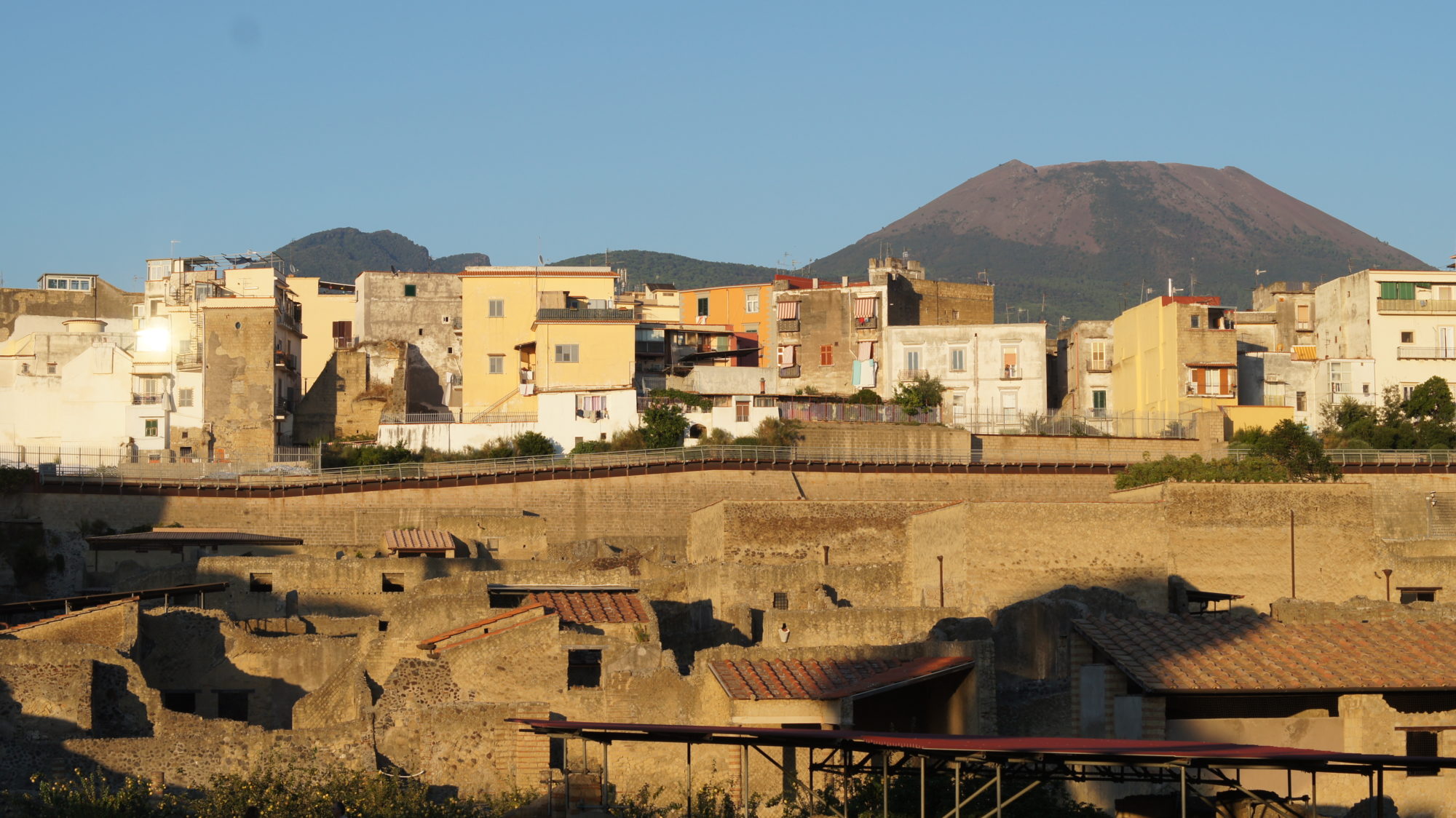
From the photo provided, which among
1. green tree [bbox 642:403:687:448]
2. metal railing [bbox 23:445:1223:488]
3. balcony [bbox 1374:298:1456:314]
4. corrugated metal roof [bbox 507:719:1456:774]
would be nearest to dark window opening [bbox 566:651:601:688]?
corrugated metal roof [bbox 507:719:1456:774]

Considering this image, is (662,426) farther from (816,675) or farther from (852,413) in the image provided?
(816,675)

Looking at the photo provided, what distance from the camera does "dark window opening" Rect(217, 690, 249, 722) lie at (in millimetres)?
34812

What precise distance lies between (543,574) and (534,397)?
98.4ft

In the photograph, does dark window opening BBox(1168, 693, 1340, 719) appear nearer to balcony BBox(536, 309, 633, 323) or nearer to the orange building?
balcony BBox(536, 309, 633, 323)

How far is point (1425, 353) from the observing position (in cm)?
7075

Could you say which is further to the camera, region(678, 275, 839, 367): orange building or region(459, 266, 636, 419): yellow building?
region(678, 275, 839, 367): orange building

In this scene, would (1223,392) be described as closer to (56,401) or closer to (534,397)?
(534,397)

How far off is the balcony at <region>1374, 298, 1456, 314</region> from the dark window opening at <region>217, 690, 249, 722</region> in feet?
164

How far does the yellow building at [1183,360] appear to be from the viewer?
69.2 m

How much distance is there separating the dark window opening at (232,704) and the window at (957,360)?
41211mm

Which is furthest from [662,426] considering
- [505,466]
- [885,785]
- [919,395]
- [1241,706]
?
[885,785]

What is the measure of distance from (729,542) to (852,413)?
20.3 meters

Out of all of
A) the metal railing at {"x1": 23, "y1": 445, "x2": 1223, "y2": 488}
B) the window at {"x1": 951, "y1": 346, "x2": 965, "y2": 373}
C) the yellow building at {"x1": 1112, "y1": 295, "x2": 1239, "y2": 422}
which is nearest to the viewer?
the metal railing at {"x1": 23, "y1": 445, "x2": 1223, "y2": 488}

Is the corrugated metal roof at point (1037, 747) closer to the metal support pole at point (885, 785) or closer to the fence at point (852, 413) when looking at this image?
the metal support pole at point (885, 785)
